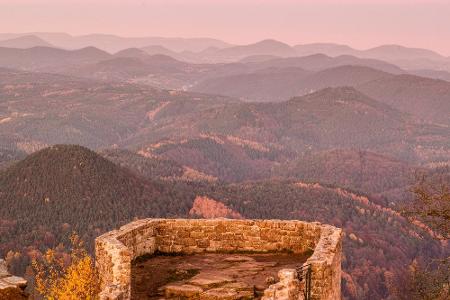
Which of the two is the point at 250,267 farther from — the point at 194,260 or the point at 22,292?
the point at 22,292

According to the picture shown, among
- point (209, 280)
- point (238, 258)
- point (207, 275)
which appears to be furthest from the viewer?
point (238, 258)

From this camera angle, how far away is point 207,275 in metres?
35.4

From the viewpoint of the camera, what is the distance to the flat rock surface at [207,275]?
32.4 meters

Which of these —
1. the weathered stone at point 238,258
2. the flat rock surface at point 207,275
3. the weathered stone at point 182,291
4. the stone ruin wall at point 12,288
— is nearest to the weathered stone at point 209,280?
the flat rock surface at point 207,275

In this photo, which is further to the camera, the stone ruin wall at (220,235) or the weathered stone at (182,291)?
the stone ruin wall at (220,235)

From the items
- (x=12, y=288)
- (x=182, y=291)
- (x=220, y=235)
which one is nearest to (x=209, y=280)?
(x=182, y=291)

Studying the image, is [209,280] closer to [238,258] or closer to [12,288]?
[238,258]

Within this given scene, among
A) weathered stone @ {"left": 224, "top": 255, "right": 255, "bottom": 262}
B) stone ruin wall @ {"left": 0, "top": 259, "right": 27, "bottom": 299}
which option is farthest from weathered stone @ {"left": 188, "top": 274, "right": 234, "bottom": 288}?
stone ruin wall @ {"left": 0, "top": 259, "right": 27, "bottom": 299}

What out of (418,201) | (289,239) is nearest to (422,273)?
A: (418,201)

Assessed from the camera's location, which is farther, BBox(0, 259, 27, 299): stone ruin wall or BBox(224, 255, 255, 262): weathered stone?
BBox(224, 255, 255, 262): weathered stone

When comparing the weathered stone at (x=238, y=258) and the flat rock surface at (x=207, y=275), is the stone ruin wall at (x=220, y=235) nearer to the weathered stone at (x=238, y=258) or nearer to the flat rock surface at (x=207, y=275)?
the flat rock surface at (x=207, y=275)

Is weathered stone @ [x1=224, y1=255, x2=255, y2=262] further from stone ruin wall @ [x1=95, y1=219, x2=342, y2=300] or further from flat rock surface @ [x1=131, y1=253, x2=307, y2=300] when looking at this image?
stone ruin wall @ [x1=95, y1=219, x2=342, y2=300]

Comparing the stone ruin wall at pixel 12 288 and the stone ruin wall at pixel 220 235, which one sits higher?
the stone ruin wall at pixel 12 288

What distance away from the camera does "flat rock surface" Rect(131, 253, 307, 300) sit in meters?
32.4
